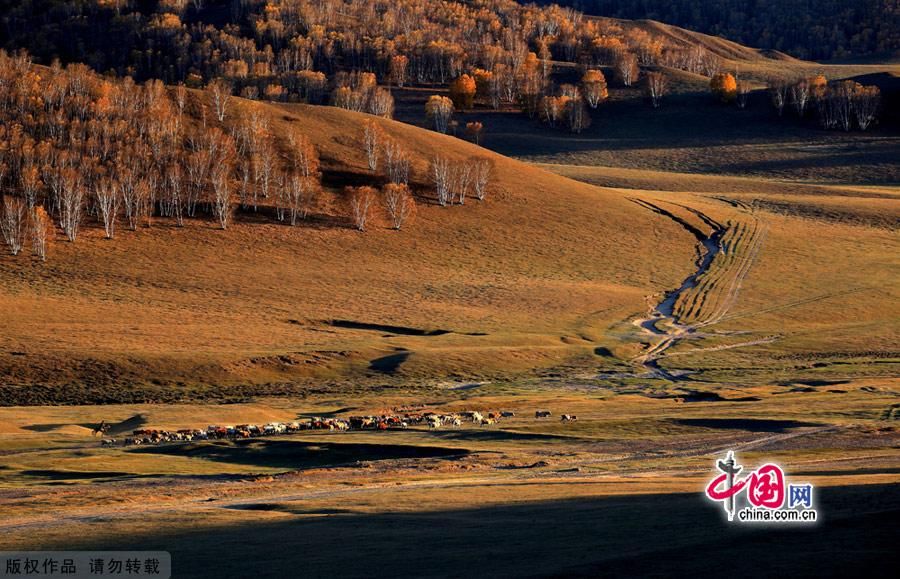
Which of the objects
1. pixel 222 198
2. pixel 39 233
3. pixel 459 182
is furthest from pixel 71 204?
pixel 459 182

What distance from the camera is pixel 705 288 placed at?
102312 millimetres

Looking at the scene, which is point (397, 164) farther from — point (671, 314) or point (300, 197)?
point (671, 314)

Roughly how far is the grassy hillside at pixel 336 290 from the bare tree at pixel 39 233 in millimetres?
1397

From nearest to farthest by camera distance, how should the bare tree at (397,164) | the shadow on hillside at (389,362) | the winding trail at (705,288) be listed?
the shadow on hillside at (389,362) → the winding trail at (705,288) → the bare tree at (397,164)

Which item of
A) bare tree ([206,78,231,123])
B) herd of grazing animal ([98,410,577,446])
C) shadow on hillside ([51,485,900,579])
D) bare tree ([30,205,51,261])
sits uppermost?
bare tree ([206,78,231,123])

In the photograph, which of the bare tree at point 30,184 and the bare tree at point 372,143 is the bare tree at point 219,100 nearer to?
the bare tree at point 372,143

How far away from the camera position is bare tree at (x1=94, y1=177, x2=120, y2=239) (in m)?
111

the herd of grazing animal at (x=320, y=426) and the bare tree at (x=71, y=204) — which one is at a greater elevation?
the bare tree at (x=71, y=204)

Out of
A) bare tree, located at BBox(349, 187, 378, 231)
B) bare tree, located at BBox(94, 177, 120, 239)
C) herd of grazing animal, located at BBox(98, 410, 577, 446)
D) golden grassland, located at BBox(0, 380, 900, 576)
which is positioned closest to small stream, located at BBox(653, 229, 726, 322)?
golden grassland, located at BBox(0, 380, 900, 576)

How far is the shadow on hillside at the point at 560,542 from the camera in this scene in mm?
21344

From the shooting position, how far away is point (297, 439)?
46469mm

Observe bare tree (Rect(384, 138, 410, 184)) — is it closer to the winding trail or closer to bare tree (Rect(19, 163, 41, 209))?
the winding trail

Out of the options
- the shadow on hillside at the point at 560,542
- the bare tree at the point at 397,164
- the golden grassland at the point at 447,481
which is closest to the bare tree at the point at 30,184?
the bare tree at the point at 397,164

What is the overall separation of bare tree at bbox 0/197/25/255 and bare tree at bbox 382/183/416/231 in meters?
41.4
